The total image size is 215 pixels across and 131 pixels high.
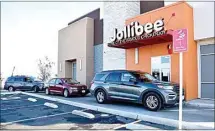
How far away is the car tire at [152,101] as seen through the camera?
949 centimetres

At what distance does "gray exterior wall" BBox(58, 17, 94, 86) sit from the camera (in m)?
21.1

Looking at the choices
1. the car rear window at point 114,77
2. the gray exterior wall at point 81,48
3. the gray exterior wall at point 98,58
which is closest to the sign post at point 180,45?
the car rear window at point 114,77

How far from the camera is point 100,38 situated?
20.9 meters

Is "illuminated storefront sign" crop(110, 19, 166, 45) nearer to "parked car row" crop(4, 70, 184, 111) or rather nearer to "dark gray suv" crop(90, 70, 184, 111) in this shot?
"parked car row" crop(4, 70, 184, 111)

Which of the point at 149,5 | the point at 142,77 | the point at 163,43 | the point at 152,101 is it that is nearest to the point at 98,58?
the point at 149,5

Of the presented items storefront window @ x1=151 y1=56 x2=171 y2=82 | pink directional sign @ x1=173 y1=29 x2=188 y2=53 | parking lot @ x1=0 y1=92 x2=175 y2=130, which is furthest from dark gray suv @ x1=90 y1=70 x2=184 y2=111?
pink directional sign @ x1=173 y1=29 x2=188 y2=53

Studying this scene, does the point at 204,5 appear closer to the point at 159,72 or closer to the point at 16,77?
the point at 159,72

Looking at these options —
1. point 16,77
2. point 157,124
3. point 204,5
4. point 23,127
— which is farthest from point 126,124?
point 16,77

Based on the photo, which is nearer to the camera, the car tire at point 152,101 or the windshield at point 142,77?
the car tire at point 152,101

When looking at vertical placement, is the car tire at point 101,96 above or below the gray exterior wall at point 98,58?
below

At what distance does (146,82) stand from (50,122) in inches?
182

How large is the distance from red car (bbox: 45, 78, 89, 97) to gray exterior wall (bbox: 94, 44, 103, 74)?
4107 millimetres

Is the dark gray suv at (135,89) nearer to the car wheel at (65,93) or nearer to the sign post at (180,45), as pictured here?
the sign post at (180,45)

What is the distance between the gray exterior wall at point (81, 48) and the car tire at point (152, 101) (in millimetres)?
11578
